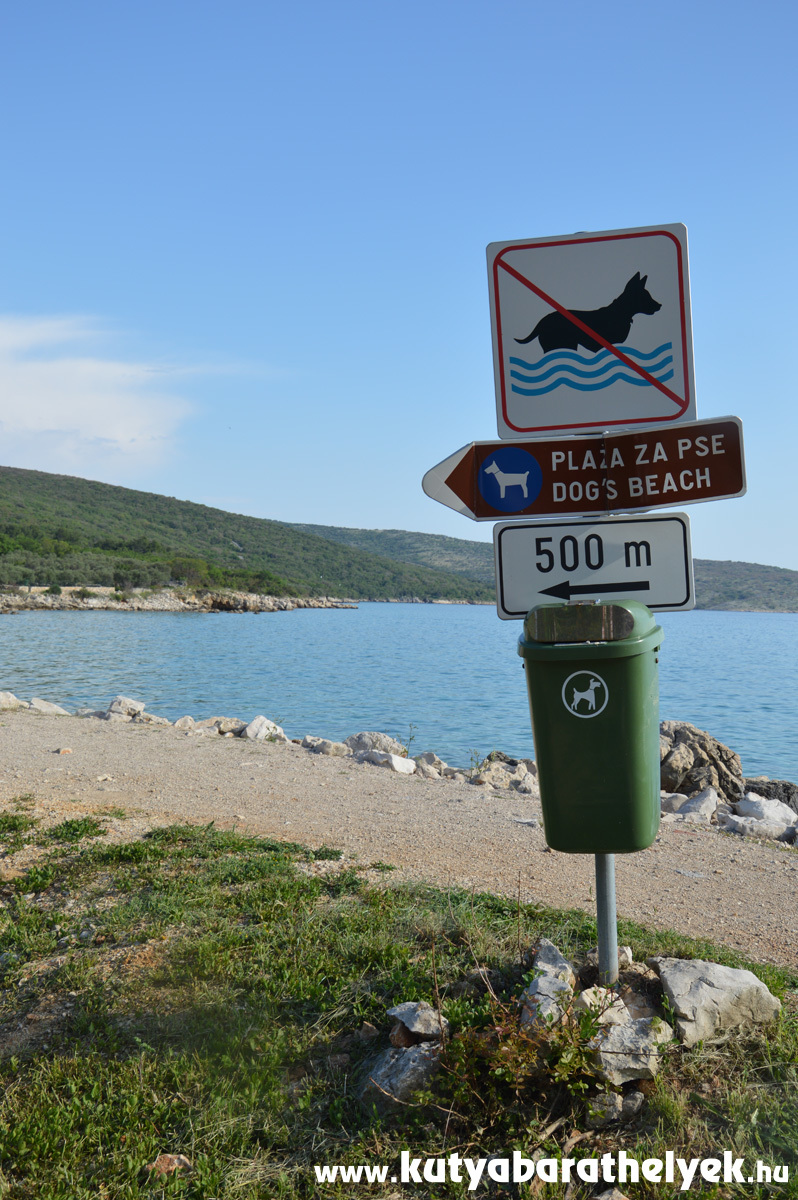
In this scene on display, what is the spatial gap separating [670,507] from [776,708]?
2263 centimetres

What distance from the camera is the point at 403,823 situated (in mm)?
7402

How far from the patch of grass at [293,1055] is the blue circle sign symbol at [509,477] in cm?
184

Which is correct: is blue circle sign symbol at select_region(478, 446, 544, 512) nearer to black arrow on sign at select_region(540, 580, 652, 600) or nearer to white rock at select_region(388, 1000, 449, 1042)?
black arrow on sign at select_region(540, 580, 652, 600)

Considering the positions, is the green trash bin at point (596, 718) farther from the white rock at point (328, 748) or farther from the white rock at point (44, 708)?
the white rock at point (44, 708)

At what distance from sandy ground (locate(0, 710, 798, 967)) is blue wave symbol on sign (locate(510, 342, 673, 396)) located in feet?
9.66

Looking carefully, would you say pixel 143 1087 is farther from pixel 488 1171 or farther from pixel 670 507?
pixel 670 507

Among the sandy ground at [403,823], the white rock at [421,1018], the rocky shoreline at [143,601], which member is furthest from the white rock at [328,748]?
the rocky shoreline at [143,601]

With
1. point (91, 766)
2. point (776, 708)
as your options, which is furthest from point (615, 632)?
point (776, 708)

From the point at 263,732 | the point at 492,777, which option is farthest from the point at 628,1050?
the point at 263,732

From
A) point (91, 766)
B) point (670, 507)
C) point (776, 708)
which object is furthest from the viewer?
point (776, 708)

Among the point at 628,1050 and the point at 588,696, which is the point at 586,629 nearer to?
the point at 588,696

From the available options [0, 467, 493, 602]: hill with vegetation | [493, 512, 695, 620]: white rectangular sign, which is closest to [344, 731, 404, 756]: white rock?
[493, 512, 695, 620]: white rectangular sign

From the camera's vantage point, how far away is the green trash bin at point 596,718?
268 cm

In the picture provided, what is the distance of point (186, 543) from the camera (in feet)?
401
